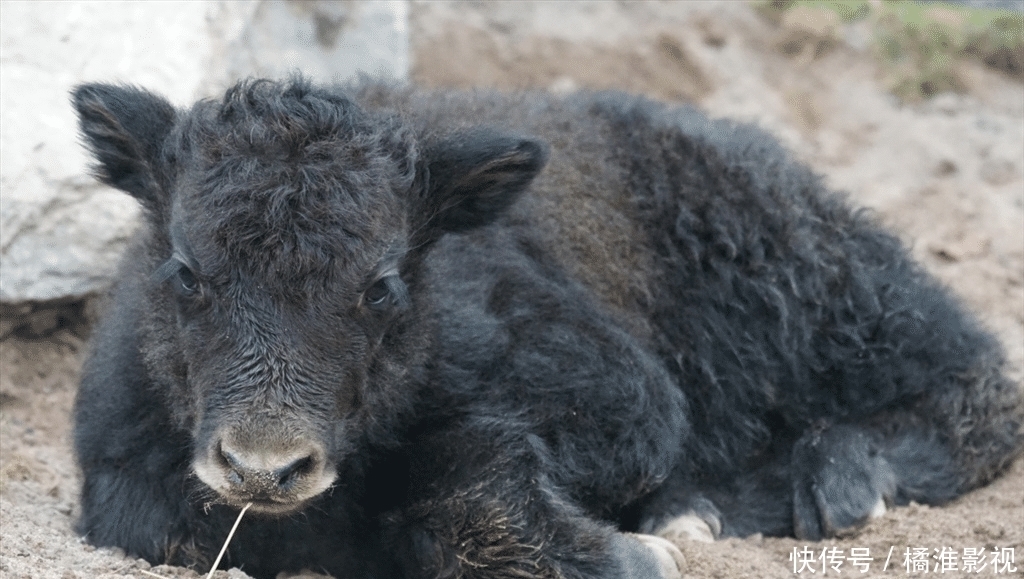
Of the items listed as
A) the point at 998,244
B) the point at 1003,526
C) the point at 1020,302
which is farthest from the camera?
the point at 998,244

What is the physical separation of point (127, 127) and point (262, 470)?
6.79 ft

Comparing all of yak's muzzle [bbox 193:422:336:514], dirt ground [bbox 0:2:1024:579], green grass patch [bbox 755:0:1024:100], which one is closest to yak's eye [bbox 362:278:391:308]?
yak's muzzle [bbox 193:422:336:514]

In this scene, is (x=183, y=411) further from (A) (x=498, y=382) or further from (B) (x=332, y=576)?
(A) (x=498, y=382)

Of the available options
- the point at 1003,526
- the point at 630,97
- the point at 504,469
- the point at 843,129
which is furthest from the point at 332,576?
the point at 843,129

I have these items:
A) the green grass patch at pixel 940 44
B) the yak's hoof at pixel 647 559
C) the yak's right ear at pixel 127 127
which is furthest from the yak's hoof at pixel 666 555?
the green grass patch at pixel 940 44

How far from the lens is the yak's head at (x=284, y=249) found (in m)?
5.57

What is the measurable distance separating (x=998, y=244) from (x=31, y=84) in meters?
7.61

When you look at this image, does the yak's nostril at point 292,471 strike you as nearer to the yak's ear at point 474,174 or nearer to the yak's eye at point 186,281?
the yak's eye at point 186,281

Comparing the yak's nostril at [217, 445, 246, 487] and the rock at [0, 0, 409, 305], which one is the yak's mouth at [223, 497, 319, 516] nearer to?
the yak's nostril at [217, 445, 246, 487]

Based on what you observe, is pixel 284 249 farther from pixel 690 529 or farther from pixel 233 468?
pixel 690 529

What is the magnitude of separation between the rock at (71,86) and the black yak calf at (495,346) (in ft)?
4.84

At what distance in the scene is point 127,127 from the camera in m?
6.48

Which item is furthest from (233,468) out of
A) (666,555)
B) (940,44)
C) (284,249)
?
(940,44)

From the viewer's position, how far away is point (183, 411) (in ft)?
20.4
